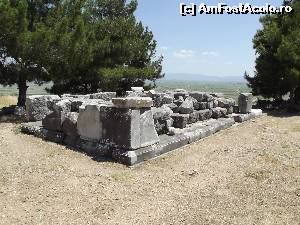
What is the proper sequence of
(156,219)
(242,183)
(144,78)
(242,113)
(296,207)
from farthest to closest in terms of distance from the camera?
(144,78) → (242,113) → (242,183) → (296,207) → (156,219)

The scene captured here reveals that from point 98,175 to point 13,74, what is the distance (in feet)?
29.3

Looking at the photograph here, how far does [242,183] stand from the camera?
297 inches

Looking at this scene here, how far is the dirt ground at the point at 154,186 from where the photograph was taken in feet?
19.3

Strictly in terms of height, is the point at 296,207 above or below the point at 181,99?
below

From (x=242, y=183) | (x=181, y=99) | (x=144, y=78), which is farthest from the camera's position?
(x=144, y=78)

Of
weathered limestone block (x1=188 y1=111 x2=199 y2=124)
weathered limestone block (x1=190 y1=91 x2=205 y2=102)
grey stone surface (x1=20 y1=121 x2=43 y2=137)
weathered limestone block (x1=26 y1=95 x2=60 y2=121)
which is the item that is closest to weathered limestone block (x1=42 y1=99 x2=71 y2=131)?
grey stone surface (x1=20 y1=121 x2=43 y2=137)

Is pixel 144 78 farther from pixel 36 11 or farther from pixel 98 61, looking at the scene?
pixel 36 11

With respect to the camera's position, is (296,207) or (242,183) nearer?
(296,207)

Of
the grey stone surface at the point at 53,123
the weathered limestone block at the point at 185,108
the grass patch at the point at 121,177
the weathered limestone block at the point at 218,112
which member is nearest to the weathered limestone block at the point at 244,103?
the weathered limestone block at the point at 218,112

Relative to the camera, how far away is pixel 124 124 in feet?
28.6

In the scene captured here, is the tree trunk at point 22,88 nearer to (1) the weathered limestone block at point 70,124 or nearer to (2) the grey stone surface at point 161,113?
(1) the weathered limestone block at point 70,124

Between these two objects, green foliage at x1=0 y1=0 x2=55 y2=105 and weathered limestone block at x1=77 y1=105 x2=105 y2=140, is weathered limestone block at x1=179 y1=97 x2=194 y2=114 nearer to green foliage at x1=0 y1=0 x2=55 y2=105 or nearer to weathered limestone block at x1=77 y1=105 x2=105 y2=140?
weathered limestone block at x1=77 y1=105 x2=105 y2=140

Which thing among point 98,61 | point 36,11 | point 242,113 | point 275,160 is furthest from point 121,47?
point 275,160

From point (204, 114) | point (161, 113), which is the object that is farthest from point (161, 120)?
point (204, 114)
